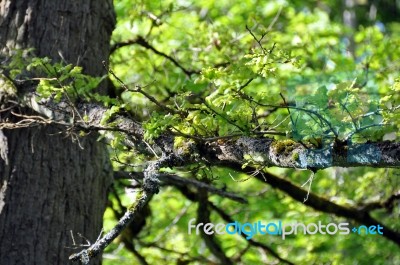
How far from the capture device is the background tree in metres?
3.39

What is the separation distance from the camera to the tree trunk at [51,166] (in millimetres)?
4539

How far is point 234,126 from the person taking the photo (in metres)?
3.52

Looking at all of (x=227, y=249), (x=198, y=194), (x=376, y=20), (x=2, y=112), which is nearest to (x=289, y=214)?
(x=227, y=249)

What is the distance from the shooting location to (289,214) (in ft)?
23.5

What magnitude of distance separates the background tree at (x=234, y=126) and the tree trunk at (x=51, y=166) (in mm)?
150

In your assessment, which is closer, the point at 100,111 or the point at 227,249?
the point at 100,111

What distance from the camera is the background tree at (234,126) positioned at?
3391 millimetres

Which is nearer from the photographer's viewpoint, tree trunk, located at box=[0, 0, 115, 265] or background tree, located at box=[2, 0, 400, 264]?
background tree, located at box=[2, 0, 400, 264]

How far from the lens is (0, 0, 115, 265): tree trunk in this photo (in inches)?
179

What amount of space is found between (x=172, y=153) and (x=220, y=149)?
24 cm

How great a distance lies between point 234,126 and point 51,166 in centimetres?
158

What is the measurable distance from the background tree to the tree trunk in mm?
150

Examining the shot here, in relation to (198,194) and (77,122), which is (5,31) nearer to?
(77,122)

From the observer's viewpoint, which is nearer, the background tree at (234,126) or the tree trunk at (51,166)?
the background tree at (234,126)
